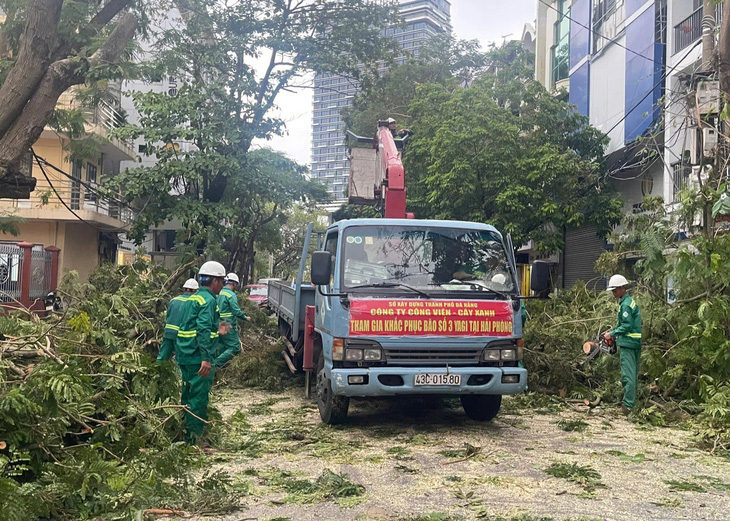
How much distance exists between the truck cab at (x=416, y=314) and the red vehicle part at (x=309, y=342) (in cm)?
72

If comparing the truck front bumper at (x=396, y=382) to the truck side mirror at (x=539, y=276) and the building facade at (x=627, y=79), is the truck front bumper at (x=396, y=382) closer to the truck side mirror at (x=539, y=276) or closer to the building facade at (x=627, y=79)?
the truck side mirror at (x=539, y=276)

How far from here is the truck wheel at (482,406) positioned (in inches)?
297

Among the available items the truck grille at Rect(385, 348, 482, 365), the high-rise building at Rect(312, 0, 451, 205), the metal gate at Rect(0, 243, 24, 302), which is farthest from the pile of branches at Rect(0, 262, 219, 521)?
the metal gate at Rect(0, 243, 24, 302)

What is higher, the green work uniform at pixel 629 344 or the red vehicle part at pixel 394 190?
the red vehicle part at pixel 394 190

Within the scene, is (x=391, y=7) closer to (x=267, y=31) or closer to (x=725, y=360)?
(x=267, y=31)

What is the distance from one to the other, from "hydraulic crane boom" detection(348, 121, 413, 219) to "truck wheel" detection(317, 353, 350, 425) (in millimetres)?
2785

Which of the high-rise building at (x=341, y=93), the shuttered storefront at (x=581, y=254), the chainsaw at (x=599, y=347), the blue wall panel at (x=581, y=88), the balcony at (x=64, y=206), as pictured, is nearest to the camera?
the chainsaw at (x=599, y=347)

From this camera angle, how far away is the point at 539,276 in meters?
7.09

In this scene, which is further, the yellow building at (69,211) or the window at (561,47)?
the window at (561,47)

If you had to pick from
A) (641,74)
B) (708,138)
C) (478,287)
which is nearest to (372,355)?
(478,287)

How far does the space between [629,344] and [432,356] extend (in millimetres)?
2810

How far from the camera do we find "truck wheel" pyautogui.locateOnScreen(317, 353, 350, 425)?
283 inches

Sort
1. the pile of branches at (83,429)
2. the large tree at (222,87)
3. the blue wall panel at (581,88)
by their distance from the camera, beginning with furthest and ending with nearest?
the blue wall panel at (581,88), the large tree at (222,87), the pile of branches at (83,429)

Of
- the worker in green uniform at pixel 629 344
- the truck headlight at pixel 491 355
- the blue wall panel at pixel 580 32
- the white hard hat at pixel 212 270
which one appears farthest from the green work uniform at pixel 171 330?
the blue wall panel at pixel 580 32
